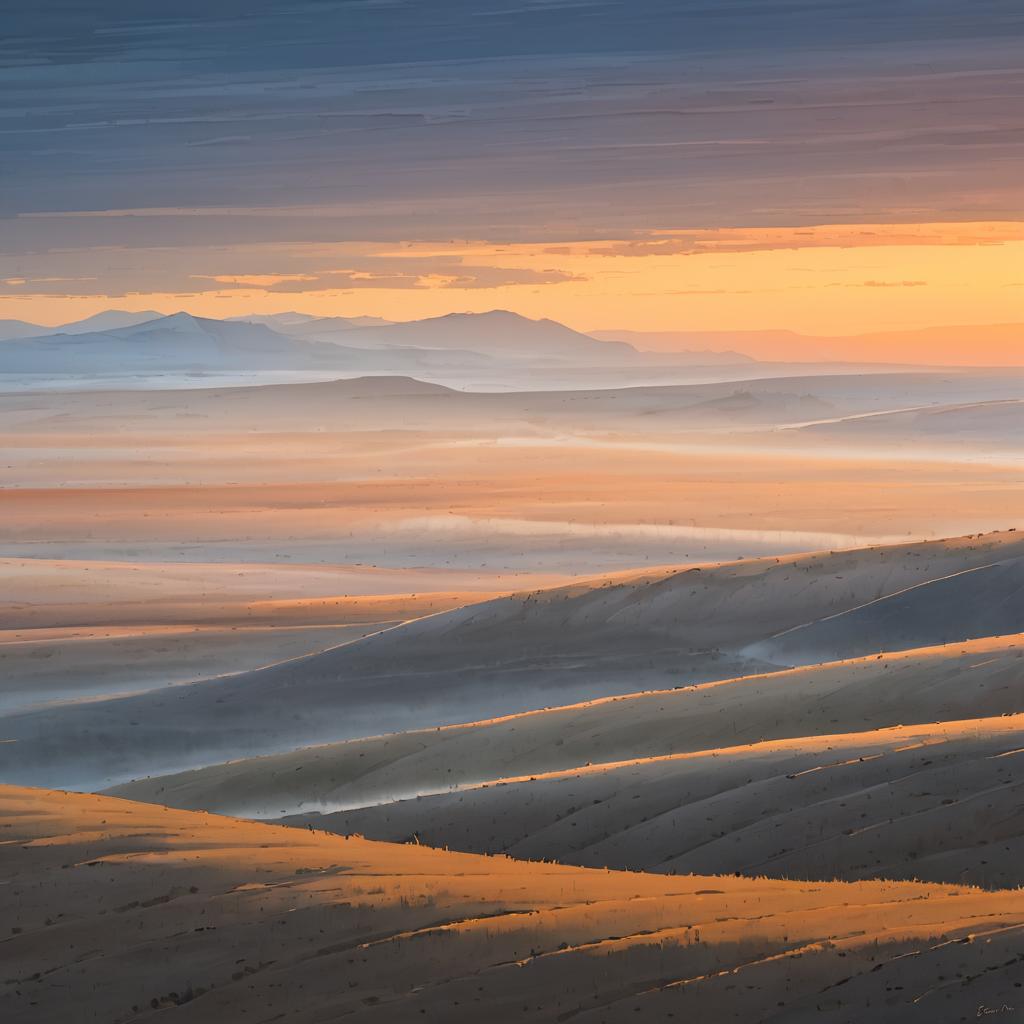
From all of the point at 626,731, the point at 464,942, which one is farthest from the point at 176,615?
the point at 464,942

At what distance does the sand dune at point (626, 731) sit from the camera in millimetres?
22969

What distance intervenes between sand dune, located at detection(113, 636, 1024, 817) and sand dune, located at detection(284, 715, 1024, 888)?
2373mm

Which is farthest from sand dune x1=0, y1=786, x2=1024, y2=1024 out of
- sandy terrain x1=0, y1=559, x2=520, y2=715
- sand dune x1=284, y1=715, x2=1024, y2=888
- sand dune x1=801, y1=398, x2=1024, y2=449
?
sand dune x1=801, y1=398, x2=1024, y2=449

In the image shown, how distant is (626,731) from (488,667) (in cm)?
1050

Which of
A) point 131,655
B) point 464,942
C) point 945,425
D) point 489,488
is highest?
point 945,425

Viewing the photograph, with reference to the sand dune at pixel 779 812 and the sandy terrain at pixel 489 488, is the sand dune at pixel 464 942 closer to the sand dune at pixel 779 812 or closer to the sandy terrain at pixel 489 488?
the sand dune at pixel 779 812

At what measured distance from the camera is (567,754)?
24328 mm

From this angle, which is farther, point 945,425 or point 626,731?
point 945,425

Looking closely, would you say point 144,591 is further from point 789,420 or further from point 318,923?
point 789,420

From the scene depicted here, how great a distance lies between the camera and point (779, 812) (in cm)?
1692

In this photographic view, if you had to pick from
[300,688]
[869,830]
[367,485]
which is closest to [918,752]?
[869,830]

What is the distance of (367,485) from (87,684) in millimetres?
52694

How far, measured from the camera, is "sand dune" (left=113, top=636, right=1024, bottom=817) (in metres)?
23.0

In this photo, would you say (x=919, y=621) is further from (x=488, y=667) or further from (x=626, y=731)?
(x=626, y=731)
